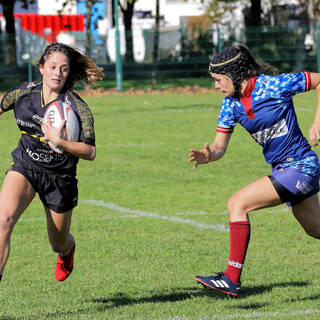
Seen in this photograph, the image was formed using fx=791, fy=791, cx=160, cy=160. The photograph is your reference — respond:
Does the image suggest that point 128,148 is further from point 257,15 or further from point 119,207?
point 257,15

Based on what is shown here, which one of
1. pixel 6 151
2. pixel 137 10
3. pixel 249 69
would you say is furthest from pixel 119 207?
pixel 137 10

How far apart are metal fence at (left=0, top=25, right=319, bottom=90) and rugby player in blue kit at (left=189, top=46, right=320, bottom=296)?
28.3m

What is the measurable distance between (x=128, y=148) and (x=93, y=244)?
8.52 meters

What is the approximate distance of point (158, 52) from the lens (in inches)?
1409

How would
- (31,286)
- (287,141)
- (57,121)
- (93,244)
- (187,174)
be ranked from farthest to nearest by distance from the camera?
(187,174)
(93,244)
(31,286)
(287,141)
(57,121)

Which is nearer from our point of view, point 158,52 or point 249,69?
point 249,69

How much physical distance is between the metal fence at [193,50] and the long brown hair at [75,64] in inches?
1101

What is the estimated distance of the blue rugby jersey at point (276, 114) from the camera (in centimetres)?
648

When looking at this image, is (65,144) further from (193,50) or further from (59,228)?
(193,50)

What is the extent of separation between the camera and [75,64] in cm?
670

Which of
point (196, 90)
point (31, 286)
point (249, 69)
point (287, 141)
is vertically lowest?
point (196, 90)

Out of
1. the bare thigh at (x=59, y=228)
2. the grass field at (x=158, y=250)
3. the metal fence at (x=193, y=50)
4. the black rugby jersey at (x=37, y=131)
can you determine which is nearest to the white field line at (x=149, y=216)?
the grass field at (x=158, y=250)

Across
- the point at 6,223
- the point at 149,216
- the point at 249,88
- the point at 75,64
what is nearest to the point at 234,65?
the point at 249,88

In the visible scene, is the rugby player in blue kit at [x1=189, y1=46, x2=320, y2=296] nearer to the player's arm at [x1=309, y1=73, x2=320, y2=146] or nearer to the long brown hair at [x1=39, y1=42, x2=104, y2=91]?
the player's arm at [x1=309, y1=73, x2=320, y2=146]
